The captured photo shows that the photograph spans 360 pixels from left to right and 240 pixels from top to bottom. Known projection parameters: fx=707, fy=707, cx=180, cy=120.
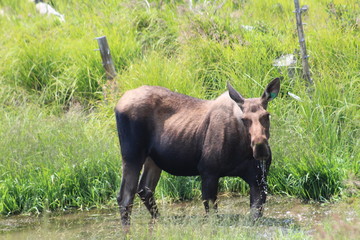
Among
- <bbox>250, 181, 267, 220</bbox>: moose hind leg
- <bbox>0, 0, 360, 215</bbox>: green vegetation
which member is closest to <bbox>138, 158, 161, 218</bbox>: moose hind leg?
<bbox>0, 0, 360, 215</bbox>: green vegetation

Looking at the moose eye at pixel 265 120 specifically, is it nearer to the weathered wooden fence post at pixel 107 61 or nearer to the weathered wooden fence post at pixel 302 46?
the weathered wooden fence post at pixel 302 46

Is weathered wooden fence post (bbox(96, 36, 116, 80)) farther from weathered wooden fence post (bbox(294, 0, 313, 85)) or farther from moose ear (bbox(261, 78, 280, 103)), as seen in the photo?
moose ear (bbox(261, 78, 280, 103))

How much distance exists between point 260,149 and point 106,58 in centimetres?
556

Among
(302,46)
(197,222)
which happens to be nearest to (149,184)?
(197,222)

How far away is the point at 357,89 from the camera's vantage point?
979cm

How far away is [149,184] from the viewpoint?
8812 mm

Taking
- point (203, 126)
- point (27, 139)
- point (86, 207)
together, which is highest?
point (203, 126)

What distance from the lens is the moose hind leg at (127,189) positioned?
8.41 metres

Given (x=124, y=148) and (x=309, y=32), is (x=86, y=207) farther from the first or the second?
(x=309, y=32)

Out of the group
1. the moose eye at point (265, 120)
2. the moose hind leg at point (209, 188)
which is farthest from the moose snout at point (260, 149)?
the moose hind leg at point (209, 188)

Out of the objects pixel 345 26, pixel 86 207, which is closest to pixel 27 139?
pixel 86 207

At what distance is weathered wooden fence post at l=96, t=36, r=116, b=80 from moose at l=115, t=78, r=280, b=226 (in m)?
3.74

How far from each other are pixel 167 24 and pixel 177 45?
951 mm

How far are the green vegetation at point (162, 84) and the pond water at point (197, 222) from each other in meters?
0.26
